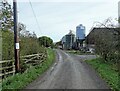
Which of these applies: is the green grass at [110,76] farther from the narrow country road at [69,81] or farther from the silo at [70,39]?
the silo at [70,39]

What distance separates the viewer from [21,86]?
40.2 feet

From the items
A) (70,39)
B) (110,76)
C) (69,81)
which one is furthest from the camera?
(70,39)

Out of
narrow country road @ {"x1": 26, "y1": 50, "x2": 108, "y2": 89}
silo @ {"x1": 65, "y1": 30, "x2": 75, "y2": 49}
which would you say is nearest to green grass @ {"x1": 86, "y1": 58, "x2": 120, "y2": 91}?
narrow country road @ {"x1": 26, "y1": 50, "x2": 108, "y2": 89}

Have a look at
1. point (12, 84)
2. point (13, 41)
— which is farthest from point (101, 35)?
point (12, 84)

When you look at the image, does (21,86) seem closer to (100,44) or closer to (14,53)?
(14,53)

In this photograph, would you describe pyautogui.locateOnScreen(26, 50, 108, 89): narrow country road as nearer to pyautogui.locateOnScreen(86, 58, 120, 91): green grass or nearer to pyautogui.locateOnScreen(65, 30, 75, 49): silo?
pyautogui.locateOnScreen(86, 58, 120, 91): green grass

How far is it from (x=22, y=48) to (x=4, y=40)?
4621mm

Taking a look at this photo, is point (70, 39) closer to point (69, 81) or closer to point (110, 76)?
point (110, 76)

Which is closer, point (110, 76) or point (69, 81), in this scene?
point (69, 81)

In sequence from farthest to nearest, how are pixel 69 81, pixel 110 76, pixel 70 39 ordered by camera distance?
1. pixel 70 39
2. pixel 110 76
3. pixel 69 81

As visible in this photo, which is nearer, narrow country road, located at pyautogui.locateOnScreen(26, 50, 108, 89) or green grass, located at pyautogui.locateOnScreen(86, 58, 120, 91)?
narrow country road, located at pyautogui.locateOnScreen(26, 50, 108, 89)

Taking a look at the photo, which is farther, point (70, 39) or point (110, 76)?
point (70, 39)

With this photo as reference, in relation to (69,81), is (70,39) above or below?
above

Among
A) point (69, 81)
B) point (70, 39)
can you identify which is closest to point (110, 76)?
point (69, 81)
